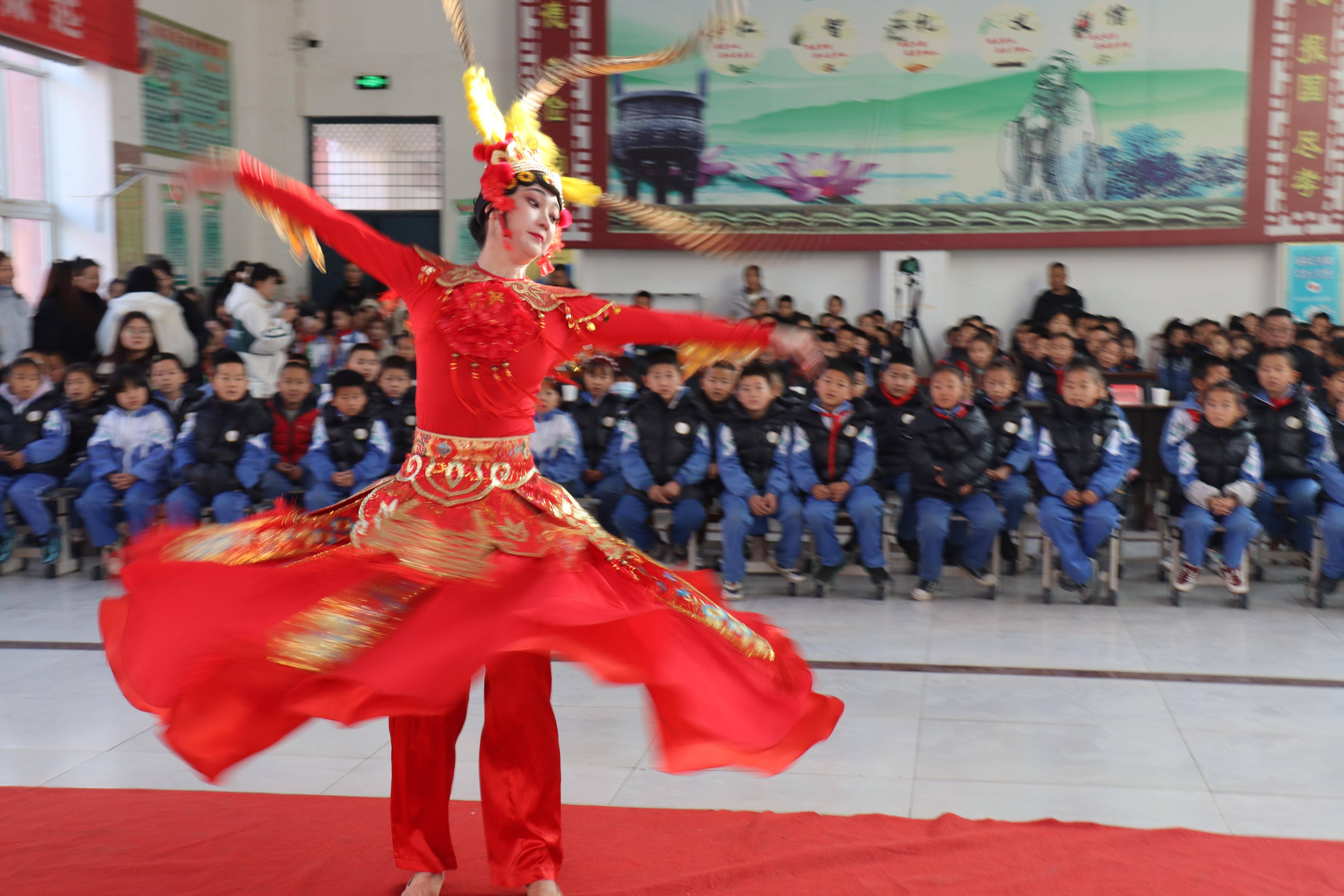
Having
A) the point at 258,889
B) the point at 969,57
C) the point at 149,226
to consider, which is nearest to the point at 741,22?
the point at 969,57

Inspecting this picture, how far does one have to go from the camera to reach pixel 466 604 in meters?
1.72

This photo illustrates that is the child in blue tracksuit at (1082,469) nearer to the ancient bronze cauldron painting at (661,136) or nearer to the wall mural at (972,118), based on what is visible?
the wall mural at (972,118)

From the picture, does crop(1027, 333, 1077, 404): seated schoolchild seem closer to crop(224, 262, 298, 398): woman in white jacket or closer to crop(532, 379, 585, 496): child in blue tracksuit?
crop(532, 379, 585, 496): child in blue tracksuit

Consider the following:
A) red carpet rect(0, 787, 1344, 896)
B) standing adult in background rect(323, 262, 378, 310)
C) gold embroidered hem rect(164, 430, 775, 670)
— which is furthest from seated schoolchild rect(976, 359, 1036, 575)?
standing adult in background rect(323, 262, 378, 310)

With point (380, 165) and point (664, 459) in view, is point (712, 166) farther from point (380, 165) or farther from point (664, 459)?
point (664, 459)

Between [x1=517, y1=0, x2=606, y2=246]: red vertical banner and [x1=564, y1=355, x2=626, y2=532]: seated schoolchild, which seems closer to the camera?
[x1=564, y1=355, x2=626, y2=532]: seated schoolchild

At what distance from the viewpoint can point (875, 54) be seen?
834 centimetres

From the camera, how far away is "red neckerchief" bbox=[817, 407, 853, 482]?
15.1ft

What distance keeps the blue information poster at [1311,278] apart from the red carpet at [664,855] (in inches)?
277

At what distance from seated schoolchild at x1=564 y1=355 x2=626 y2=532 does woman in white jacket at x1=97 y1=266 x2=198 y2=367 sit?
2210 millimetres

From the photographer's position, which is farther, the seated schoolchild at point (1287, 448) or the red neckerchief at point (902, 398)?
the red neckerchief at point (902, 398)

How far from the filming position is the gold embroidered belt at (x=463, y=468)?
1926 mm

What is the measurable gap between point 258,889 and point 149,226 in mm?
6665

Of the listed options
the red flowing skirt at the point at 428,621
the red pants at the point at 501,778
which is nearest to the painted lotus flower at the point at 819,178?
the red flowing skirt at the point at 428,621
